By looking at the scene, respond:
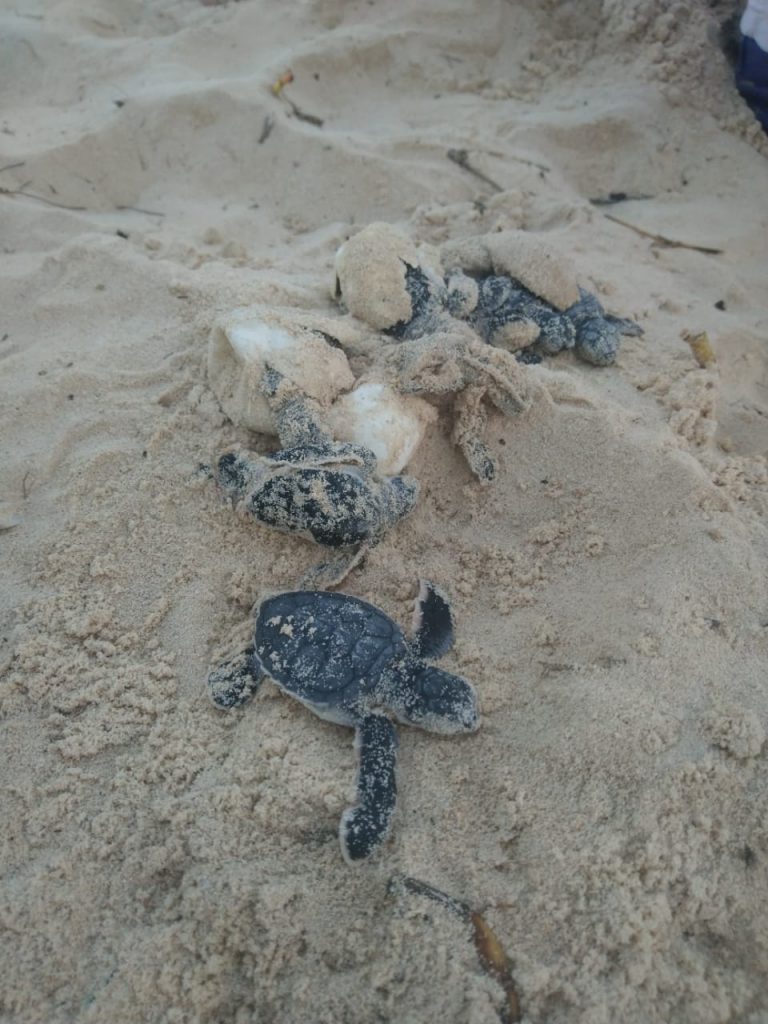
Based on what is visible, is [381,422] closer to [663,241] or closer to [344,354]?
[344,354]

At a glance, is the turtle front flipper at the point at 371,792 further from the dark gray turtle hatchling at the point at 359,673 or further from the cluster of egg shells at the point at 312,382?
the cluster of egg shells at the point at 312,382

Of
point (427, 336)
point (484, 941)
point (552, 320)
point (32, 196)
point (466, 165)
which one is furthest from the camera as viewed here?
point (466, 165)

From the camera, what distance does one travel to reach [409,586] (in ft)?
6.22

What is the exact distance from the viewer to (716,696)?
156cm

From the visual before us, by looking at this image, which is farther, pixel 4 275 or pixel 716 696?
pixel 4 275

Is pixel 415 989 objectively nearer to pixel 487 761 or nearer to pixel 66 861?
pixel 487 761

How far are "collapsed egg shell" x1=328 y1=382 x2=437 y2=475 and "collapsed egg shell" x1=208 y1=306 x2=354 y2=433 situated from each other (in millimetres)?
73

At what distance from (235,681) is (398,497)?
64 cm

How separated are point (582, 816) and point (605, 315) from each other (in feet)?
6.04

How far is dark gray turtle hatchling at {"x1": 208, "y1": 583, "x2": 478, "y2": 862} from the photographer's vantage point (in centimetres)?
156

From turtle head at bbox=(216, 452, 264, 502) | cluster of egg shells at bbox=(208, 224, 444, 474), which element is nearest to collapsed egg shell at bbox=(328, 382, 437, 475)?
cluster of egg shells at bbox=(208, 224, 444, 474)

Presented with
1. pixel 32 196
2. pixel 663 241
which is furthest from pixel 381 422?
pixel 32 196

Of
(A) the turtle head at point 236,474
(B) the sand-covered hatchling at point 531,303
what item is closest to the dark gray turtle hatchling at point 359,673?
(A) the turtle head at point 236,474

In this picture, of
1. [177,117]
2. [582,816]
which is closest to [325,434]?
[582,816]
